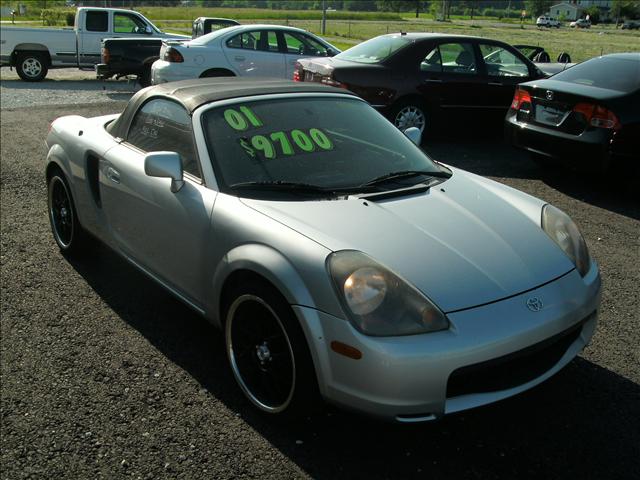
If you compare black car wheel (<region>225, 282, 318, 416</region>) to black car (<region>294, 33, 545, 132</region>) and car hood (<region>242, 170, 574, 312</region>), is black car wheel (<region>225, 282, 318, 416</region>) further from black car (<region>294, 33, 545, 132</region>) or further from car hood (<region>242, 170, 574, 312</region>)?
black car (<region>294, 33, 545, 132</region>)

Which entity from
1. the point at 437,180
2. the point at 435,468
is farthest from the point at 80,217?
the point at 435,468

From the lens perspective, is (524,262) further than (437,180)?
No

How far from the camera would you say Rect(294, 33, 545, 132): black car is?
881 cm

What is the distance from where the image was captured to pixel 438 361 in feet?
8.39

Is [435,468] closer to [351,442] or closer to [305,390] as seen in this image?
[351,442]

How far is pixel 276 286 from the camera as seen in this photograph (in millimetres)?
2828

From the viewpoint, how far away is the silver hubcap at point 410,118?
9.02 metres

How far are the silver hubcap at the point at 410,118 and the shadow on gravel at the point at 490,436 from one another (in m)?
5.89

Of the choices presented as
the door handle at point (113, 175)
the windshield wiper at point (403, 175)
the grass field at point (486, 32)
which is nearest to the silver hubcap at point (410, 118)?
the windshield wiper at point (403, 175)

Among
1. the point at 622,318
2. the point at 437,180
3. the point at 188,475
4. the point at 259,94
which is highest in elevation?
the point at 259,94

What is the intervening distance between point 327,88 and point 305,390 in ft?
7.12

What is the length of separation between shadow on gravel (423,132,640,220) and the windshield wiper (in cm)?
330

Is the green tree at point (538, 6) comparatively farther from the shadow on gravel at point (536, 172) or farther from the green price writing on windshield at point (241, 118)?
the green price writing on windshield at point (241, 118)

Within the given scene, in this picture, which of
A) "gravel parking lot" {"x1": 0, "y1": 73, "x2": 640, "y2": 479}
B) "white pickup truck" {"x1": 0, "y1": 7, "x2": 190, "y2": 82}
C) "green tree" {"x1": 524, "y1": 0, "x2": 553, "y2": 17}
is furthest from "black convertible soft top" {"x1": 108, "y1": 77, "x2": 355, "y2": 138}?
"green tree" {"x1": 524, "y1": 0, "x2": 553, "y2": 17}
